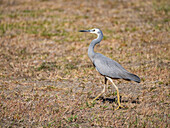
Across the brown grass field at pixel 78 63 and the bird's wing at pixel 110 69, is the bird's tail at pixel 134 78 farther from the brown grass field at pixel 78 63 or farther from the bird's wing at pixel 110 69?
the brown grass field at pixel 78 63

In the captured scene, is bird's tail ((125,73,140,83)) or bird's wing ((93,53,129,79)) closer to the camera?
bird's tail ((125,73,140,83))

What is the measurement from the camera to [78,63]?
10656 millimetres

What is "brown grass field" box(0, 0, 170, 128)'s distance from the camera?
6.41 metres

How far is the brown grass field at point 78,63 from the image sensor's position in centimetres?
641

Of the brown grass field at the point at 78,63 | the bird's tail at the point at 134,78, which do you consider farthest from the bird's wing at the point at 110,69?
the brown grass field at the point at 78,63

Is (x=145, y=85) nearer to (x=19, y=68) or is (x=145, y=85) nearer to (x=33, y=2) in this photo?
(x=19, y=68)

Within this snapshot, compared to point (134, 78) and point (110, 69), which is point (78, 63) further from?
point (134, 78)

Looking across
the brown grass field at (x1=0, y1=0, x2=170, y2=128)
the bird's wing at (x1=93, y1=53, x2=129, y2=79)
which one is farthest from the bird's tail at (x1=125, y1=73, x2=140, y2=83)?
the brown grass field at (x1=0, y1=0, x2=170, y2=128)

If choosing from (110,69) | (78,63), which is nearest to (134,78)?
(110,69)

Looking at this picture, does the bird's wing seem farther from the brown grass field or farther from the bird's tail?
the brown grass field

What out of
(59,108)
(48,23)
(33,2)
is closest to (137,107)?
(59,108)

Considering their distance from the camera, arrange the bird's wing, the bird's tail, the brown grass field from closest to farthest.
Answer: the brown grass field < the bird's tail < the bird's wing

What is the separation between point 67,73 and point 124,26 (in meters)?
6.83

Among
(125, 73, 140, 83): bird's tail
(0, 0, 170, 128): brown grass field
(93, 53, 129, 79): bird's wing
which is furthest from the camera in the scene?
(93, 53, 129, 79): bird's wing
